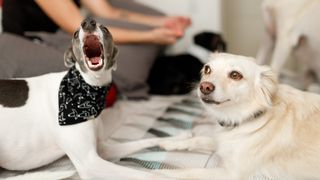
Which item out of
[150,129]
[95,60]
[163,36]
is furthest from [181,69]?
[95,60]

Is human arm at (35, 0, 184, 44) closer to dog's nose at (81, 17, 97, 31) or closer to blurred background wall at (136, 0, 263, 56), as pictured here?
blurred background wall at (136, 0, 263, 56)

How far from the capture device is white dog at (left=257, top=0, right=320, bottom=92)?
202 centimetres

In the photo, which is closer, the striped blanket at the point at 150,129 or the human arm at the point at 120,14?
the striped blanket at the point at 150,129

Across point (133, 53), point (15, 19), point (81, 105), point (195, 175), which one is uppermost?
point (15, 19)

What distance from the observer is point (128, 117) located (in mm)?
1938

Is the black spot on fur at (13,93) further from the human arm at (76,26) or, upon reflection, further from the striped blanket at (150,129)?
the human arm at (76,26)

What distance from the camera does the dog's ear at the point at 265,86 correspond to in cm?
136

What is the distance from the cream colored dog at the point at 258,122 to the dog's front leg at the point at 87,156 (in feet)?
0.47

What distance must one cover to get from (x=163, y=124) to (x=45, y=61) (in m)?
0.61

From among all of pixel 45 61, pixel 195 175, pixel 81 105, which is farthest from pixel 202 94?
pixel 45 61

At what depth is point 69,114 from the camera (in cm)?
136

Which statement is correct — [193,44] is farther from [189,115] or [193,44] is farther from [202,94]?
[202,94]

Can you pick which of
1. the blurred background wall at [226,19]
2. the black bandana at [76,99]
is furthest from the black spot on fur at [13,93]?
the blurred background wall at [226,19]

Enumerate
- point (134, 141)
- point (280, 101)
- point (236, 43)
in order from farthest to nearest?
point (236, 43) → point (134, 141) → point (280, 101)
